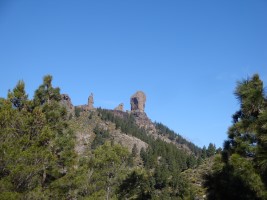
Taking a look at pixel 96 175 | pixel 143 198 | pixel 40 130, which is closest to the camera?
pixel 40 130

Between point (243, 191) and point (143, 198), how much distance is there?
49.5m

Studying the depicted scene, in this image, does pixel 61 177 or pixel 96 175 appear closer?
pixel 61 177

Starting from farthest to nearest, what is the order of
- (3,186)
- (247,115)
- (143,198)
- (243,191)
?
(143,198), (3,186), (247,115), (243,191)

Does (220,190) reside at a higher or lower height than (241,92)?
lower

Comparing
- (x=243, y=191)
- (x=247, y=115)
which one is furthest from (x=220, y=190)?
(x=247, y=115)

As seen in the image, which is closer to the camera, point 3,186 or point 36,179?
point 3,186

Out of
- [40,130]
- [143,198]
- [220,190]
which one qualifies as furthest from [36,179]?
[143,198]

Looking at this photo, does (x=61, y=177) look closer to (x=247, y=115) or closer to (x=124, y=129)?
(x=247, y=115)

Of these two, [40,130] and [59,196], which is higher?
[40,130]

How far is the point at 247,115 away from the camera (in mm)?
13344

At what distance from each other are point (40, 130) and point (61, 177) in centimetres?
475

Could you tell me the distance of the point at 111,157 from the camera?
39531mm

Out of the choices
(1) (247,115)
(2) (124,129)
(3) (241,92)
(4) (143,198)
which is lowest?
(4) (143,198)

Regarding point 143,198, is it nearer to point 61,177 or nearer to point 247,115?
point 61,177
